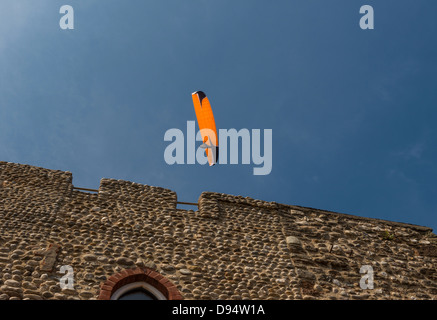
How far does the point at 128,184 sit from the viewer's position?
10.1 meters

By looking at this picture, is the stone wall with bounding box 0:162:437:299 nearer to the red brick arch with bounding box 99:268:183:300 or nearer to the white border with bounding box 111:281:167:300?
the red brick arch with bounding box 99:268:183:300

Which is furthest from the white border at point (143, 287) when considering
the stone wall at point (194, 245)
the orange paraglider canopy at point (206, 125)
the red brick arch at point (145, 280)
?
the orange paraglider canopy at point (206, 125)

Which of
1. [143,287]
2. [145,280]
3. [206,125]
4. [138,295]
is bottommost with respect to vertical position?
[138,295]

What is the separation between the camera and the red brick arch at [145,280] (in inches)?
315

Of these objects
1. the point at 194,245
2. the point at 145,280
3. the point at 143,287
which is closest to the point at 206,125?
the point at 194,245

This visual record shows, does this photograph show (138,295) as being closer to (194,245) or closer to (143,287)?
(143,287)

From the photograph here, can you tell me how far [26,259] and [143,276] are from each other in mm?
1929

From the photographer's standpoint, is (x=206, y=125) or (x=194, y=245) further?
(x=206, y=125)

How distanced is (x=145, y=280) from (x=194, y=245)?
50.6 inches

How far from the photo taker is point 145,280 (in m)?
8.28

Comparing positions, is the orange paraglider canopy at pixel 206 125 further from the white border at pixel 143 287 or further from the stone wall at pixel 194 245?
the white border at pixel 143 287

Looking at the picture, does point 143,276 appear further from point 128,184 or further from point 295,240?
point 295,240

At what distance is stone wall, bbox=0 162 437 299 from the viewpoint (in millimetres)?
8148

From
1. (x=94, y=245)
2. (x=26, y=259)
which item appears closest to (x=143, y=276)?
(x=94, y=245)
